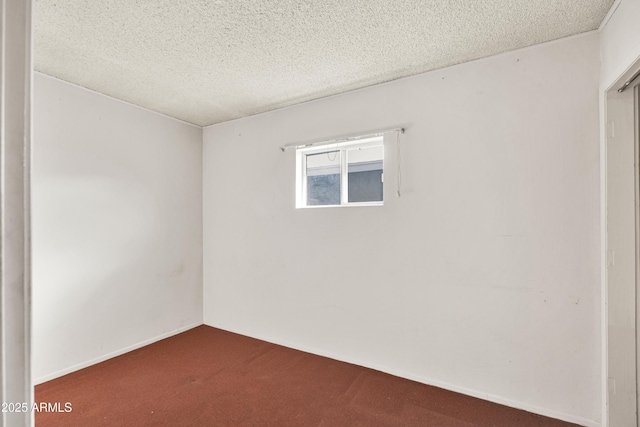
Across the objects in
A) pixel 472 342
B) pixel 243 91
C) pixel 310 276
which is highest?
pixel 243 91

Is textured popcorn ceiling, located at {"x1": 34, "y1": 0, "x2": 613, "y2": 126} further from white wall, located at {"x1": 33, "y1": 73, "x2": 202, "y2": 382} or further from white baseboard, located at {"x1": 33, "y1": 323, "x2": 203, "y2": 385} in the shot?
white baseboard, located at {"x1": 33, "y1": 323, "x2": 203, "y2": 385}

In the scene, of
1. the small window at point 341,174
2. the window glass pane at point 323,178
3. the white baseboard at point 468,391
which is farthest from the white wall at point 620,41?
the white baseboard at point 468,391

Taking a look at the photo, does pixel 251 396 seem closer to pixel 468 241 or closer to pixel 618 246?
pixel 468 241

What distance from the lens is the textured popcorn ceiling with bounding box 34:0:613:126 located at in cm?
162

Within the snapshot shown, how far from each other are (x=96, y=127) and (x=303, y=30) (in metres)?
2.11

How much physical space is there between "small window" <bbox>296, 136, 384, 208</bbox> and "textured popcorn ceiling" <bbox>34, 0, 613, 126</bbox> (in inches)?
21.3

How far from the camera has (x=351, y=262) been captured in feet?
8.64

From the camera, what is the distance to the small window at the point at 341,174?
2.65 m

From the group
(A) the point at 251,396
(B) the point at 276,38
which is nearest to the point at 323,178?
(B) the point at 276,38

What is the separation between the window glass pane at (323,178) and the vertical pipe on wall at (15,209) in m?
2.42

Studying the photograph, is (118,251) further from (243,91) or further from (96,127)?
(243,91)

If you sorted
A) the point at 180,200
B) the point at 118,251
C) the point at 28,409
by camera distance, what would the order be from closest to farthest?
1. the point at 28,409
2. the point at 118,251
3. the point at 180,200

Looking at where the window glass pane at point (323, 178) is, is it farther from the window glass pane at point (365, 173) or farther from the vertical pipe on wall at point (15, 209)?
the vertical pipe on wall at point (15, 209)

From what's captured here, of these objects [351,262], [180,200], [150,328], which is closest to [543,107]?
[351,262]
